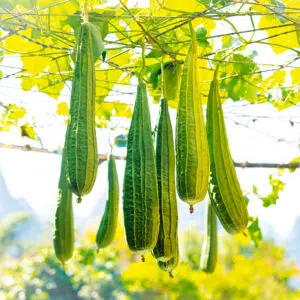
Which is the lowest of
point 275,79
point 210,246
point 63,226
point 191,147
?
point 210,246

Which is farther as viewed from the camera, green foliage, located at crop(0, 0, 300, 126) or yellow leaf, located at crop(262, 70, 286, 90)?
yellow leaf, located at crop(262, 70, 286, 90)

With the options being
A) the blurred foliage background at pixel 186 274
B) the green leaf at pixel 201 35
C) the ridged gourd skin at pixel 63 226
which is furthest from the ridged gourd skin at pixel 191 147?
the blurred foliage background at pixel 186 274

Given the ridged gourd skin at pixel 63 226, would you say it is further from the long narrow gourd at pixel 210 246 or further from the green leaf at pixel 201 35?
the long narrow gourd at pixel 210 246

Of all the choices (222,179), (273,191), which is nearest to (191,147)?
(222,179)

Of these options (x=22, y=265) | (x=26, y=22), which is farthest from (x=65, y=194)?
(x=22, y=265)

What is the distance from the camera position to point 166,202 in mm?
1199

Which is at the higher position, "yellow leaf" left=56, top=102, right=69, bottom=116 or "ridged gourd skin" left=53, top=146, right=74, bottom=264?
"yellow leaf" left=56, top=102, right=69, bottom=116

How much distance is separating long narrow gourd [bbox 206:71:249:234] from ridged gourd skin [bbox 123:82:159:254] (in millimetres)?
163

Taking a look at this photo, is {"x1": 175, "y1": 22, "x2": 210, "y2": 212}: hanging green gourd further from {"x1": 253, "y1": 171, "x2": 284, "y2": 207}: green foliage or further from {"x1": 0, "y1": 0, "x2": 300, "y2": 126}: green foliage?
{"x1": 253, "y1": 171, "x2": 284, "y2": 207}: green foliage

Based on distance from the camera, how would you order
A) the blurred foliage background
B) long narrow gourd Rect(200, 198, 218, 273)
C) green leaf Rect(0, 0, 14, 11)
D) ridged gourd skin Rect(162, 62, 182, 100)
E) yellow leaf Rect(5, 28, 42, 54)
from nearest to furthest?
Answer: green leaf Rect(0, 0, 14, 11), ridged gourd skin Rect(162, 62, 182, 100), yellow leaf Rect(5, 28, 42, 54), long narrow gourd Rect(200, 198, 218, 273), the blurred foliage background

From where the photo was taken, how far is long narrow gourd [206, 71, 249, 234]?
4.05 ft

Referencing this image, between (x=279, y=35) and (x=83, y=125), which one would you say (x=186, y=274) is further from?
(x=83, y=125)

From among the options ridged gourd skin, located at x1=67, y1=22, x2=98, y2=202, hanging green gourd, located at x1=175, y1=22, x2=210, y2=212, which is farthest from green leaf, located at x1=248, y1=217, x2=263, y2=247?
ridged gourd skin, located at x1=67, y1=22, x2=98, y2=202

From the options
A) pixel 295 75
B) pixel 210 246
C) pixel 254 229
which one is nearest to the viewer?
pixel 295 75
